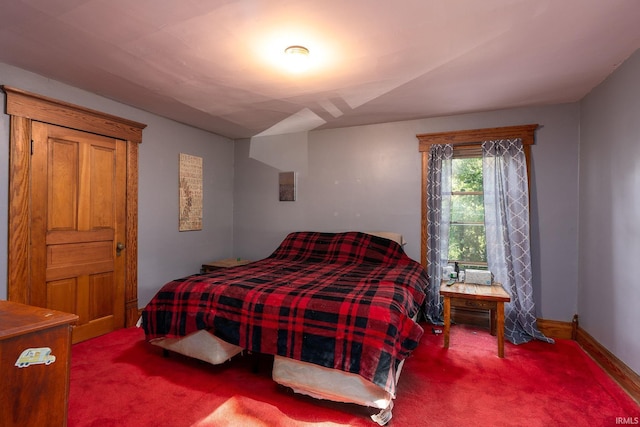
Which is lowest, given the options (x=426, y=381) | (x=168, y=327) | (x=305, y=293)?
(x=426, y=381)

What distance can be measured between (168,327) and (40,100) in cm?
Answer: 210

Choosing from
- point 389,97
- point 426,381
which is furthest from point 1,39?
point 426,381

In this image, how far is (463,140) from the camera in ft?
11.7

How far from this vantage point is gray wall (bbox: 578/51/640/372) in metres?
2.24

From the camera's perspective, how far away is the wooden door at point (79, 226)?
2688 mm

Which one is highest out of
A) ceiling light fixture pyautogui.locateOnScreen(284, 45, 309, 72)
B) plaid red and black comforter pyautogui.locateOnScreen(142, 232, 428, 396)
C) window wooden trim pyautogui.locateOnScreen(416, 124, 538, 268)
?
ceiling light fixture pyautogui.locateOnScreen(284, 45, 309, 72)

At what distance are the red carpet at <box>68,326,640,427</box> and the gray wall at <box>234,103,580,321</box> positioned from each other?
39.1 inches

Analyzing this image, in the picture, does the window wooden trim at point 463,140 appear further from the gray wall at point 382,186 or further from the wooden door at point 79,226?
the wooden door at point 79,226

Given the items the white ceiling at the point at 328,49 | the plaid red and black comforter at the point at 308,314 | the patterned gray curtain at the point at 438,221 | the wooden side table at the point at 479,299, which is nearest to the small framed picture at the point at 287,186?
the white ceiling at the point at 328,49

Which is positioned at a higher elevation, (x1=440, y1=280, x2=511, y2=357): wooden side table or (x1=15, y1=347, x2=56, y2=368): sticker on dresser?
(x1=15, y1=347, x2=56, y2=368): sticker on dresser

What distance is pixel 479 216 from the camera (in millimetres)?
3611

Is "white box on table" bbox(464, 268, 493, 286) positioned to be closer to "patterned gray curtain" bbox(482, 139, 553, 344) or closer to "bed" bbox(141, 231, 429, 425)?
"patterned gray curtain" bbox(482, 139, 553, 344)

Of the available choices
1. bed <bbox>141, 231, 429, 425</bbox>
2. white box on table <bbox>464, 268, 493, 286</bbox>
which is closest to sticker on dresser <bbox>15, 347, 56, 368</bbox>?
bed <bbox>141, 231, 429, 425</bbox>

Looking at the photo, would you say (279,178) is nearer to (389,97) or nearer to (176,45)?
(389,97)
